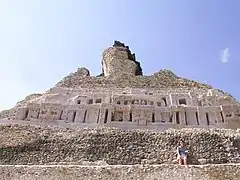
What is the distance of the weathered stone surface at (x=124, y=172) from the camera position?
1002 centimetres

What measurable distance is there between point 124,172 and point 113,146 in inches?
125

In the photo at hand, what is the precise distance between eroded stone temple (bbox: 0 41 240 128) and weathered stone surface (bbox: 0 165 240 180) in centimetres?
691

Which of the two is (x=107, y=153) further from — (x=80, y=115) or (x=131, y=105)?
(x=131, y=105)

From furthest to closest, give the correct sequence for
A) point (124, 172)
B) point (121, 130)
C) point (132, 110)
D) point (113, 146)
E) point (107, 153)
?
point (132, 110) → point (121, 130) → point (113, 146) → point (107, 153) → point (124, 172)

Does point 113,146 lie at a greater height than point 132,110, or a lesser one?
lesser

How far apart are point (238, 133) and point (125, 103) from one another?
6131mm

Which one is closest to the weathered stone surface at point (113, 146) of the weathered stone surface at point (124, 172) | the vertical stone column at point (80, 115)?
the weathered stone surface at point (124, 172)

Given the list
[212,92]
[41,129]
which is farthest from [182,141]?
[212,92]

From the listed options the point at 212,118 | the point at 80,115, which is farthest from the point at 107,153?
the point at 212,118

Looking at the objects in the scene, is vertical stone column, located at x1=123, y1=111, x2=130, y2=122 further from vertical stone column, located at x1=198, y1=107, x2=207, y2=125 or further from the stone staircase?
vertical stone column, located at x1=198, y1=107, x2=207, y2=125

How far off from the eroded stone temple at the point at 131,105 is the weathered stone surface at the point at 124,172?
22.7ft

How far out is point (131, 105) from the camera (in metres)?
18.4

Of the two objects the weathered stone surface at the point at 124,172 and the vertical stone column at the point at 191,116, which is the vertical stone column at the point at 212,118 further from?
the weathered stone surface at the point at 124,172

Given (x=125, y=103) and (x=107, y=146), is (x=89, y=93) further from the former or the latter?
(x=107, y=146)
